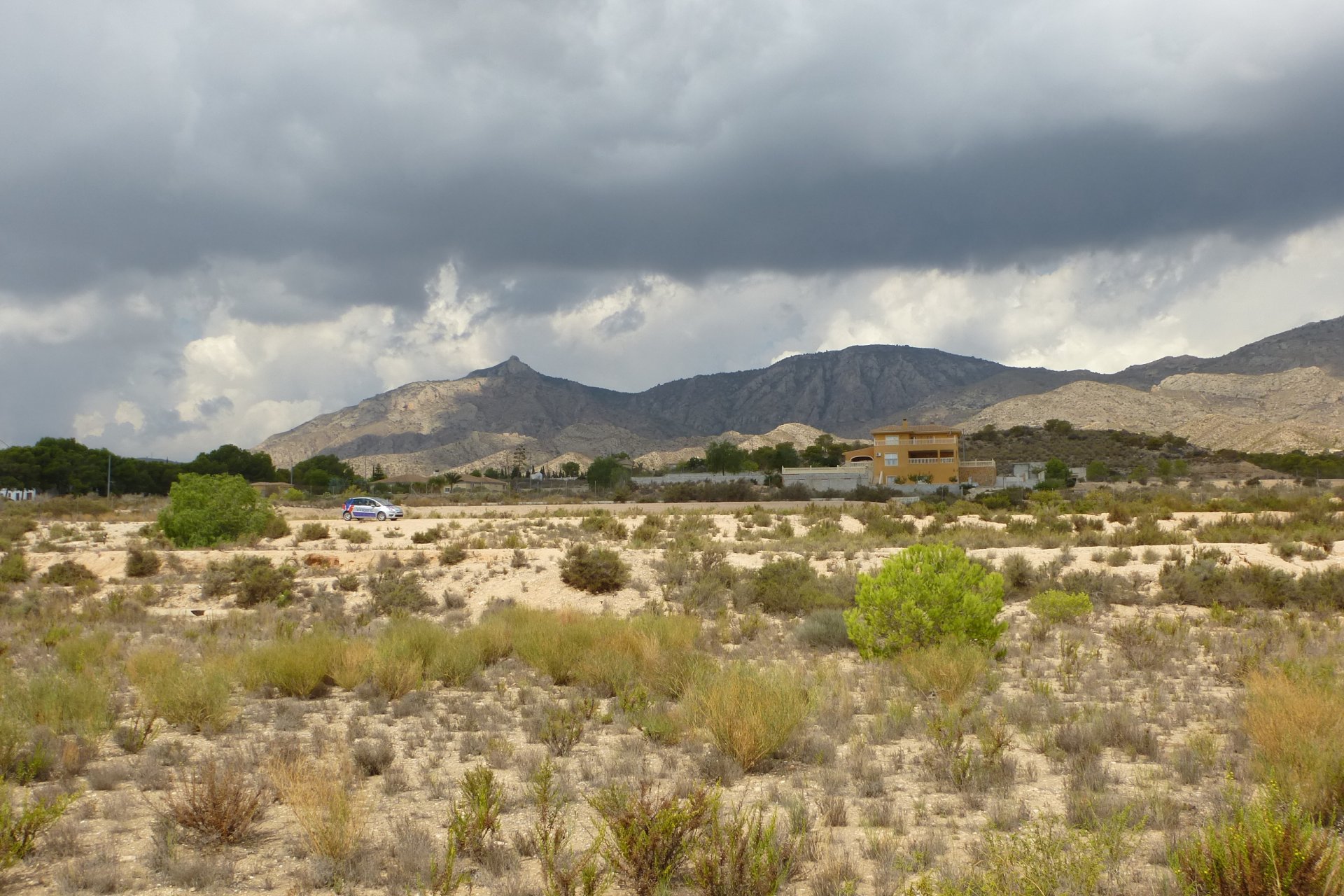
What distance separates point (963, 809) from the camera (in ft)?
23.4

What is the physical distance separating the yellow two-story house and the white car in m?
49.2

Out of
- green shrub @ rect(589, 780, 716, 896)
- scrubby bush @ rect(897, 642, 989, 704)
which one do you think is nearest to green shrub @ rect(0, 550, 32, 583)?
scrubby bush @ rect(897, 642, 989, 704)

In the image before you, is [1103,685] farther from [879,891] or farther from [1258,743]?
[879,891]

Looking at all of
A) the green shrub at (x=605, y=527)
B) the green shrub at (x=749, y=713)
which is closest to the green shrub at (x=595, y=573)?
the green shrub at (x=605, y=527)

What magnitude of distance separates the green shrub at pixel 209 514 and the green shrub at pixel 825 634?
79.9 feet

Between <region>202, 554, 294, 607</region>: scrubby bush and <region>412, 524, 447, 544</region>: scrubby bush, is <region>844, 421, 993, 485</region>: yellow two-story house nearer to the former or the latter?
<region>412, 524, 447, 544</region>: scrubby bush

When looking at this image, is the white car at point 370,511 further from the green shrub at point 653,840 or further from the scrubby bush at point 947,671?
the green shrub at point 653,840

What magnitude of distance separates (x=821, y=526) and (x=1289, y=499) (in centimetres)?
2358

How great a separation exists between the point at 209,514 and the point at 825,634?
83.9ft

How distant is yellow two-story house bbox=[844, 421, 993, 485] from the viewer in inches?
3433

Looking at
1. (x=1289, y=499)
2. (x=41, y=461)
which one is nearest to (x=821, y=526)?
(x=1289, y=499)

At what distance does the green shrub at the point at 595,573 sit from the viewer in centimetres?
2292

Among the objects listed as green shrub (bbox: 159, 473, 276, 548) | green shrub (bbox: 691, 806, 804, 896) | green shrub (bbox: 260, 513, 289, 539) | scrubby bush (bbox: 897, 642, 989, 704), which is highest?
green shrub (bbox: 159, 473, 276, 548)

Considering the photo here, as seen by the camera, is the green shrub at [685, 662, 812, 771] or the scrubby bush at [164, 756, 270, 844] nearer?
the scrubby bush at [164, 756, 270, 844]
